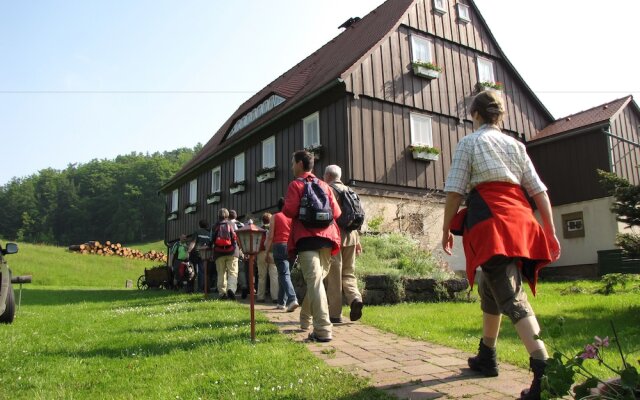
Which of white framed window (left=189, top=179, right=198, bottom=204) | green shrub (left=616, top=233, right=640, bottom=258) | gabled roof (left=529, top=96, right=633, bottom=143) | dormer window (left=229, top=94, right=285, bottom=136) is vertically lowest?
green shrub (left=616, top=233, right=640, bottom=258)

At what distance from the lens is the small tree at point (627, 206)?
6473mm

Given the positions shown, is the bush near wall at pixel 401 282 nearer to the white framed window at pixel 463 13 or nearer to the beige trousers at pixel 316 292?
the beige trousers at pixel 316 292

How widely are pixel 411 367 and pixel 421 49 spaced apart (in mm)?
14842

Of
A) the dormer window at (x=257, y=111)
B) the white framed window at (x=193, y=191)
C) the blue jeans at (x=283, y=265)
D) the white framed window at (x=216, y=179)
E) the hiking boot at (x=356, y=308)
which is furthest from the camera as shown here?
the white framed window at (x=193, y=191)

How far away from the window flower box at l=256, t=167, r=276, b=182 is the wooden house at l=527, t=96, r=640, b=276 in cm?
950

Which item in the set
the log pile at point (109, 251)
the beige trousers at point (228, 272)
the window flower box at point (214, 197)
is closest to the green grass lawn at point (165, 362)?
the beige trousers at point (228, 272)

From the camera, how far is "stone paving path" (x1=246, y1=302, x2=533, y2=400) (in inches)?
135

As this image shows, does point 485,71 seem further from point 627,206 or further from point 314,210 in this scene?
point 314,210

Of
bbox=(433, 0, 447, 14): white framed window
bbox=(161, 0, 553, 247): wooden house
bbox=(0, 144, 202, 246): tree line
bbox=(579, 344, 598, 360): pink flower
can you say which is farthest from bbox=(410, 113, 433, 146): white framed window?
bbox=(0, 144, 202, 246): tree line

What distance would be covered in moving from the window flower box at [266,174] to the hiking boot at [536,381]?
15.2 metres

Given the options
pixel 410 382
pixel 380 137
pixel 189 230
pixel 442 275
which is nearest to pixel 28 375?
pixel 410 382

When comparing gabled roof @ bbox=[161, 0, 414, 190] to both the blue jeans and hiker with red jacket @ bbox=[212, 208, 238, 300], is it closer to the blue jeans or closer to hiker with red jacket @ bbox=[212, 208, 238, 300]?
hiker with red jacket @ bbox=[212, 208, 238, 300]

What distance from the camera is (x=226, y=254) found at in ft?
33.8

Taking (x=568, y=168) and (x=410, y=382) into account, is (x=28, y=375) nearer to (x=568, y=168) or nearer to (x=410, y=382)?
(x=410, y=382)
